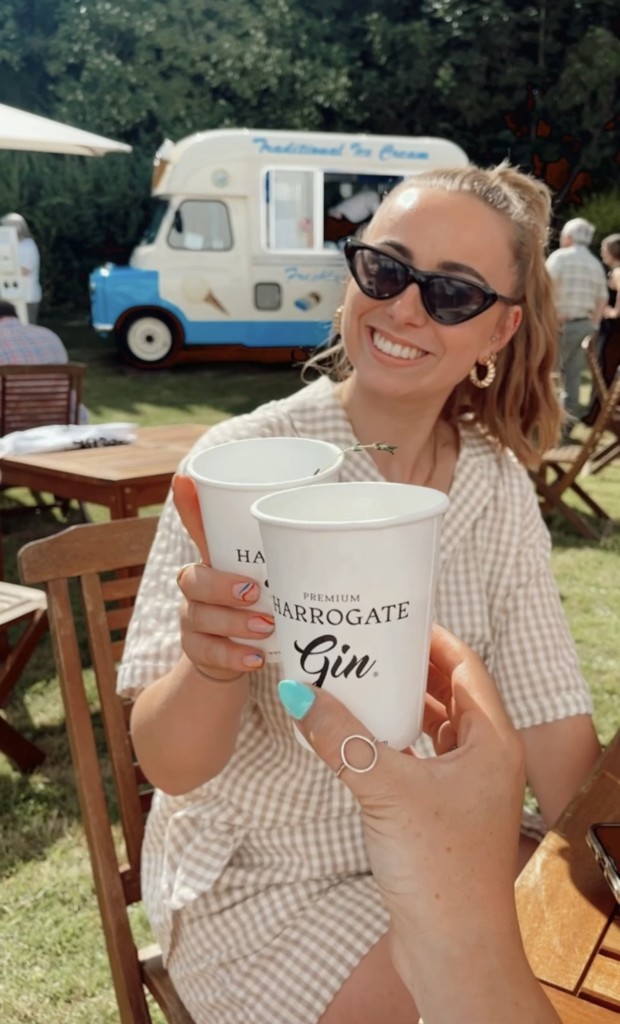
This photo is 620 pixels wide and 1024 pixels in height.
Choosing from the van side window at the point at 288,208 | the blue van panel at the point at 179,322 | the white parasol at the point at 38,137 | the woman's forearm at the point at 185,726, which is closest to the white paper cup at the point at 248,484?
the woman's forearm at the point at 185,726

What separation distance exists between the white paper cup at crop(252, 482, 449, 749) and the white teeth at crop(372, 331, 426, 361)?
81 cm

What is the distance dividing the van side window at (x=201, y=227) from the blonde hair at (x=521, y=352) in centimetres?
999

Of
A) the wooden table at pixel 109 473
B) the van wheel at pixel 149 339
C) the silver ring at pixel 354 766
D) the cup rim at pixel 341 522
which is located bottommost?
the van wheel at pixel 149 339

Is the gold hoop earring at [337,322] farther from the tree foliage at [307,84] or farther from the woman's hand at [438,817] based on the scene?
the tree foliage at [307,84]

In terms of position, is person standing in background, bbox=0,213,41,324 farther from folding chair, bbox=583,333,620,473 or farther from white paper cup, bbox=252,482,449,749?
white paper cup, bbox=252,482,449,749

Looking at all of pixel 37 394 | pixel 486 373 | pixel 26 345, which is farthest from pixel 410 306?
pixel 26 345

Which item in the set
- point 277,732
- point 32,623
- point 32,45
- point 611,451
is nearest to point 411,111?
point 32,45

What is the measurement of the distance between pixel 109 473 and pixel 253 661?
2.92 metres

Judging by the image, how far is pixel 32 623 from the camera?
126 inches

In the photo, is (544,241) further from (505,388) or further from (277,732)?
(277,732)

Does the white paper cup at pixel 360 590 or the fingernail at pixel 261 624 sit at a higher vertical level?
the white paper cup at pixel 360 590

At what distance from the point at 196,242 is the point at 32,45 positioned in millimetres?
9607

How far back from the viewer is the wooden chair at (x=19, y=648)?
3035 millimetres

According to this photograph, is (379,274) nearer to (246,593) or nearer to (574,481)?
(246,593)
